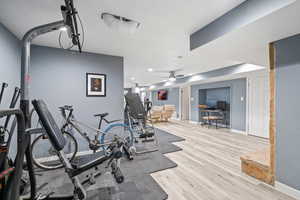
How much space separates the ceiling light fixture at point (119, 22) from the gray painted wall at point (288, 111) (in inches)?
84.8

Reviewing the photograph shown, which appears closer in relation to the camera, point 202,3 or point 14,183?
point 14,183

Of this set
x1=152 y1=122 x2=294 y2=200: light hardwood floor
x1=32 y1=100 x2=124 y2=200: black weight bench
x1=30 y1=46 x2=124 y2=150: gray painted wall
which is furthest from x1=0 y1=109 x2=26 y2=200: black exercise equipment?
Result: x1=30 y1=46 x2=124 y2=150: gray painted wall

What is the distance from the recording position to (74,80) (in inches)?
117

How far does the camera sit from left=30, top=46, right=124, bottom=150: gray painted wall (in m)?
2.72

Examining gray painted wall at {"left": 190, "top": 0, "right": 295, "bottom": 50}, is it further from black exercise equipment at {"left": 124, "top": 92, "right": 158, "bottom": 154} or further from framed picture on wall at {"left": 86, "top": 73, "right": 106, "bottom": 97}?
framed picture on wall at {"left": 86, "top": 73, "right": 106, "bottom": 97}

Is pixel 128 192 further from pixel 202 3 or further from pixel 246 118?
pixel 246 118

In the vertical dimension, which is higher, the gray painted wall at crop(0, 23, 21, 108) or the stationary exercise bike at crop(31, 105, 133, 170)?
the gray painted wall at crop(0, 23, 21, 108)

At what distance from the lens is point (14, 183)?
74 cm

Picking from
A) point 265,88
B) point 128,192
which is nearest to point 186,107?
point 265,88

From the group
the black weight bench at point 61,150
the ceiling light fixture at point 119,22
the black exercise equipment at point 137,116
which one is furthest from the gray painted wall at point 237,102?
the black weight bench at point 61,150

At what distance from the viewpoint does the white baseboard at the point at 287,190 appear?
1.70 m

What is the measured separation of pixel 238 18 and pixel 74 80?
3.18 m

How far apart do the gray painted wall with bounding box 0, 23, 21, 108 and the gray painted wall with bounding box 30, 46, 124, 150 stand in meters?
0.42

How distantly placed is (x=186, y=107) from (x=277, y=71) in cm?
649
